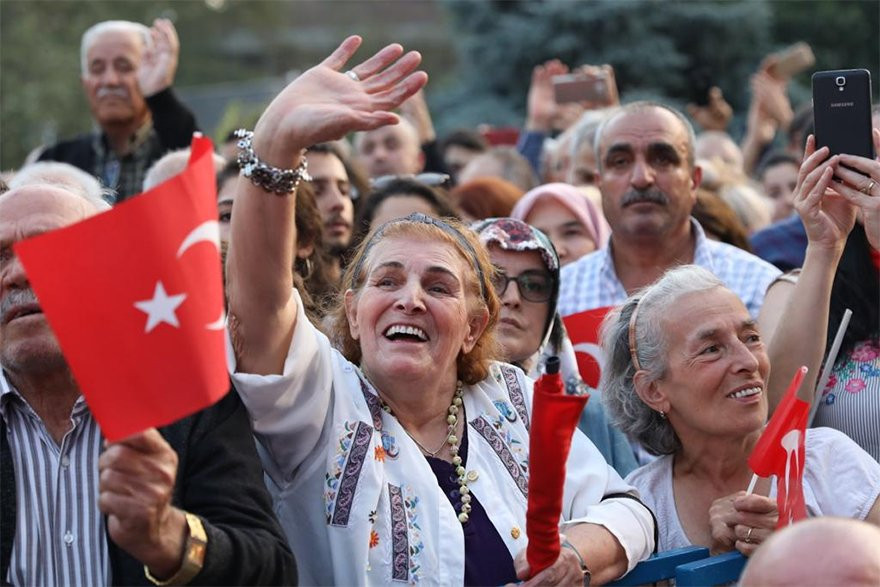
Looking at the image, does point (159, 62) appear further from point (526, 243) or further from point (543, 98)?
point (526, 243)

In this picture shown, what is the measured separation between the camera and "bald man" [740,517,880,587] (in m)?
2.75

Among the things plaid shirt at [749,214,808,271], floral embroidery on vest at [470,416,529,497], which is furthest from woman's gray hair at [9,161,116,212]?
plaid shirt at [749,214,808,271]

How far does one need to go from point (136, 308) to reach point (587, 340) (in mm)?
2708

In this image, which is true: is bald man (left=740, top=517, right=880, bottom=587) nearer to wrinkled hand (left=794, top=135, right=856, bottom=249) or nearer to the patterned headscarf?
wrinkled hand (left=794, top=135, right=856, bottom=249)

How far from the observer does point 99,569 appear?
332 cm

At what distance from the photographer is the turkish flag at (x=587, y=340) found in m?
5.27

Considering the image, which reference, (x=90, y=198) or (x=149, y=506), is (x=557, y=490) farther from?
(x=90, y=198)

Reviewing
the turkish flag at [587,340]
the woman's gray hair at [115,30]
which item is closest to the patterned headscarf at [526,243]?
the turkish flag at [587,340]

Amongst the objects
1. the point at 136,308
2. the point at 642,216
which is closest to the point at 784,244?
the point at 642,216

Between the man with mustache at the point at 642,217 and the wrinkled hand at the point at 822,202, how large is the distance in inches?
46.8

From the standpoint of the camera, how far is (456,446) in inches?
150

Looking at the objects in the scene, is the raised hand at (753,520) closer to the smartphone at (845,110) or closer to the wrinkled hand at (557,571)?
the wrinkled hand at (557,571)

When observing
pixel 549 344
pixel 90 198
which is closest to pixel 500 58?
pixel 549 344

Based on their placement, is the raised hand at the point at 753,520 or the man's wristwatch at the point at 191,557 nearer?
the man's wristwatch at the point at 191,557
